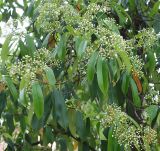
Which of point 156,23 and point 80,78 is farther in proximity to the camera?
point 156,23

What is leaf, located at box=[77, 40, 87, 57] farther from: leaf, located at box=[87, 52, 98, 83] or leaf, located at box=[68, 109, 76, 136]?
leaf, located at box=[68, 109, 76, 136]

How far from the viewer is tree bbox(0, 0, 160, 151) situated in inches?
47.7

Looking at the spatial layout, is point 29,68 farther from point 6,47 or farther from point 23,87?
point 6,47

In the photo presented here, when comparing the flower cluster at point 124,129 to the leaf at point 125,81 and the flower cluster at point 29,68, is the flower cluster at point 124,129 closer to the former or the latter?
the leaf at point 125,81

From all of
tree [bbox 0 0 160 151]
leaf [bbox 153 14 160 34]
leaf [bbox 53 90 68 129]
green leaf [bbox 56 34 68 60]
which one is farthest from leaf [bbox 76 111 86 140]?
leaf [bbox 153 14 160 34]

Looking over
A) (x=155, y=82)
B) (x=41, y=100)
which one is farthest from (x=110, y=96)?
(x=155, y=82)

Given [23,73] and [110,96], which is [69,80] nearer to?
[110,96]

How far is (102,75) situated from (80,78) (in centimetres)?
32

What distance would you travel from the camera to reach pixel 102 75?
1207mm

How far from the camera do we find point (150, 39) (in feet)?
4.86

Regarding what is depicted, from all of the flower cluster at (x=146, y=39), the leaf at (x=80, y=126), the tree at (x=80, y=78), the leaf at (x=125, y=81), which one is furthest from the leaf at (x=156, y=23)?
the leaf at (x=80, y=126)

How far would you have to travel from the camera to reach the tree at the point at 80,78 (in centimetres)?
121

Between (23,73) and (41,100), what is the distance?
0.32ft

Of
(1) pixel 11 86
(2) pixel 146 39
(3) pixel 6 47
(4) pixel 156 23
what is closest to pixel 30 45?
(3) pixel 6 47
